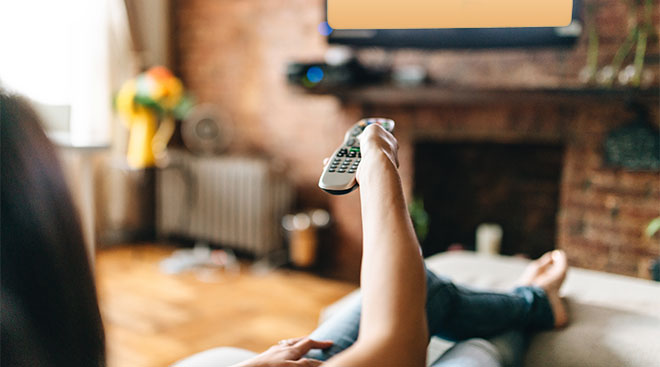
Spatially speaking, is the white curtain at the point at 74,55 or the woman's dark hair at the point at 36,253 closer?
the woman's dark hair at the point at 36,253

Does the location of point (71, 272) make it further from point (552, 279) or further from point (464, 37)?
point (464, 37)

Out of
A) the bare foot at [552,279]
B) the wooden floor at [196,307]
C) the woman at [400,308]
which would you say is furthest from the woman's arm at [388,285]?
the wooden floor at [196,307]

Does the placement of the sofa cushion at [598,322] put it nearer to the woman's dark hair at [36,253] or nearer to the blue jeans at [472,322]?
the blue jeans at [472,322]

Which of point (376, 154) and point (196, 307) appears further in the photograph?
point (196, 307)

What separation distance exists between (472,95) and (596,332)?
1.42 meters

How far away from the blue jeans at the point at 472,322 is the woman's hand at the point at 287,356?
66mm

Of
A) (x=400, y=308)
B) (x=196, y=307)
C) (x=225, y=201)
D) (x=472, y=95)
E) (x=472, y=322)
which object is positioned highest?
(x=472, y=95)

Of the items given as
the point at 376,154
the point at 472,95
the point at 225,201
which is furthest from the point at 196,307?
the point at 376,154

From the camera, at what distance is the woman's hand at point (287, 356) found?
0.77 meters

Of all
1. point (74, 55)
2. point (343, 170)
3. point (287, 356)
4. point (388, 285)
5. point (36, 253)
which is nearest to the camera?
point (36, 253)

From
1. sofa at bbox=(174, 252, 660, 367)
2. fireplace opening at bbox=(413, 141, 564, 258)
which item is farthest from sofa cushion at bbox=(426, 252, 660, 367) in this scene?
fireplace opening at bbox=(413, 141, 564, 258)

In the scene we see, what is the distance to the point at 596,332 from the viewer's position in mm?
1131

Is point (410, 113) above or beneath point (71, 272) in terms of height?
above

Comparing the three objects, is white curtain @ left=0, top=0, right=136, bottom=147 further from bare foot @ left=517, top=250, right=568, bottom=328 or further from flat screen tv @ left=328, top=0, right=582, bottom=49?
bare foot @ left=517, top=250, right=568, bottom=328
